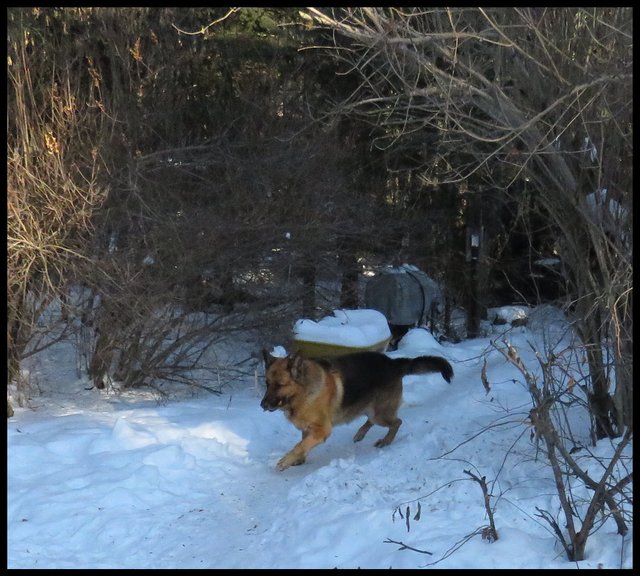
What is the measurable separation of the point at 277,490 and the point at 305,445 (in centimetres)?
72

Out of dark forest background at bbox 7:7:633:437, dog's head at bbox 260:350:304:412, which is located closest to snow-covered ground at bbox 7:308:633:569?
dog's head at bbox 260:350:304:412

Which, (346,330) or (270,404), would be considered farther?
(346,330)

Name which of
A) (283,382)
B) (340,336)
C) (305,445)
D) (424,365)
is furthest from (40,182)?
(424,365)

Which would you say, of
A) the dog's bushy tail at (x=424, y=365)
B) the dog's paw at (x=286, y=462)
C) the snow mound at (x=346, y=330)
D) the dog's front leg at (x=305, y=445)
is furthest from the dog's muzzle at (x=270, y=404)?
the snow mound at (x=346, y=330)

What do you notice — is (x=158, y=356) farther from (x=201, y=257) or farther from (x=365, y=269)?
(x=365, y=269)

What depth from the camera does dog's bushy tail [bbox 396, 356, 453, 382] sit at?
330 inches

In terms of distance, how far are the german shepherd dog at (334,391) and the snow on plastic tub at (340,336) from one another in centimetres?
184

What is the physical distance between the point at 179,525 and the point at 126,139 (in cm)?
618

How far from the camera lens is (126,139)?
1049cm

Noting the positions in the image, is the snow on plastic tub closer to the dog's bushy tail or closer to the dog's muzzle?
the dog's bushy tail

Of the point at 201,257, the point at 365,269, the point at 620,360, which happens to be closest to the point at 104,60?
the point at 201,257

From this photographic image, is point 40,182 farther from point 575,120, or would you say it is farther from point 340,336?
point 575,120

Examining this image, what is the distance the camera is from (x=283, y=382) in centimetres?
764

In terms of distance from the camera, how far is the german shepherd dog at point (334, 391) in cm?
764
